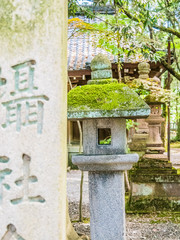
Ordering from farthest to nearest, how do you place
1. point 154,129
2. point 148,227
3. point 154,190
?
1. point 154,129
2. point 154,190
3. point 148,227

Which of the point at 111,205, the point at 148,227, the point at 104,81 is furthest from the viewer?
the point at 148,227

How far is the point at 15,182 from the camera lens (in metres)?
1.83

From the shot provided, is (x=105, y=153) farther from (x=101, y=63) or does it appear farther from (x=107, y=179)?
(x=101, y=63)

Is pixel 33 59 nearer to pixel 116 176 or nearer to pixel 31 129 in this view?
pixel 31 129

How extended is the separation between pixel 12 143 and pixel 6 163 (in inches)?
5.0

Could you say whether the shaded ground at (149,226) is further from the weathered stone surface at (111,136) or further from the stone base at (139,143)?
the weathered stone surface at (111,136)

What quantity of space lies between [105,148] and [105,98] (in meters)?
0.50

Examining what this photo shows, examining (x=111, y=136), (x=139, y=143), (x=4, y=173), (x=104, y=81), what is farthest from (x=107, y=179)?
(x=139, y=143)

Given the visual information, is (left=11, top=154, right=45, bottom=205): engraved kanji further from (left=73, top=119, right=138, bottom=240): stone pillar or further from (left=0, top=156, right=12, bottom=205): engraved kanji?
(left=73, top=119, right=138, bottom=240): stone pillar

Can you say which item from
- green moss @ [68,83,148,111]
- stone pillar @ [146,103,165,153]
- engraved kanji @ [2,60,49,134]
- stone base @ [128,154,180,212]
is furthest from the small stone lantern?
stone pillar @ [146,103,165,153]

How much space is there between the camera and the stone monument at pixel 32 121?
1.81m

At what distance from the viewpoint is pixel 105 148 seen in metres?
2.96

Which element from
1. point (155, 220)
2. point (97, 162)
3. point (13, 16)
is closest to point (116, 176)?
point (97, 162)

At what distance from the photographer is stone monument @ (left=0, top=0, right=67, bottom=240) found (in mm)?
1806
